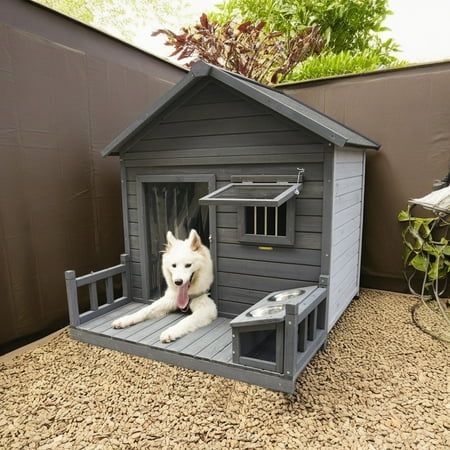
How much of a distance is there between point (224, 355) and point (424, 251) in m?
2.71

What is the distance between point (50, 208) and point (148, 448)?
7.69 feet

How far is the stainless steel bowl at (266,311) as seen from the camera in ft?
8.27

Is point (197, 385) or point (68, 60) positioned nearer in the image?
point (197, 385)

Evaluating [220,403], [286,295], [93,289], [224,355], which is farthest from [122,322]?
[286,295]

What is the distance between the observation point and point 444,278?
4.17 m

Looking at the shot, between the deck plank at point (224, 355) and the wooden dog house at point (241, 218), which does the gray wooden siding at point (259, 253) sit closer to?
the wooden dog house at point (241, 218)

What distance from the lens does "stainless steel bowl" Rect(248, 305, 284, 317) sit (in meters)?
2.52

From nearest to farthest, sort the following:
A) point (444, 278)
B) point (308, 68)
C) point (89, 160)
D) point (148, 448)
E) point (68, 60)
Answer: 1. point (148, 448)
2. point (68, 60)
3. point (89, 160)
4. point (444, 278)
5. point (308, 68)

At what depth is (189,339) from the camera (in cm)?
294

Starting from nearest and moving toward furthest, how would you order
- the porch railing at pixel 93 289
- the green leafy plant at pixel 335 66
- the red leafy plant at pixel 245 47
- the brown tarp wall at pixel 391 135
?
the porch railing at pixel 93 289
the brown tarp wall at pixel 391 135
the green leafy plant at pixel 335 66
the red leafy plant at pixel 245 47

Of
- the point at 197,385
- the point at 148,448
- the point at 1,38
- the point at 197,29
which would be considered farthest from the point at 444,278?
the point at 197,29

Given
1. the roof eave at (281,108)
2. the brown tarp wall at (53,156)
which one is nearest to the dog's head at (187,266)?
the brown tarp wall at (53,156)

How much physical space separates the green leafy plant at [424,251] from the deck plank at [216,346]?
216 cm

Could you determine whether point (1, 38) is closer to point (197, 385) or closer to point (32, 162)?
point (32, 162)
